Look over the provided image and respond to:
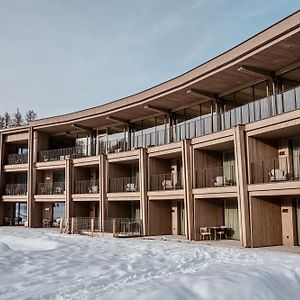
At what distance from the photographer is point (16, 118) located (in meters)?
64.9

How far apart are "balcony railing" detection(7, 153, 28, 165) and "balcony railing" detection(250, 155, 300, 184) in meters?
21.4

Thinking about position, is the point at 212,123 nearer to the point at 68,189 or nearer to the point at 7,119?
the point at 68,189

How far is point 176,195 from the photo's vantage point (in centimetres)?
2119

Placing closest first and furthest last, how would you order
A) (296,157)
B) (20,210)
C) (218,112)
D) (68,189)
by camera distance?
(296,157)
(218,112)
(68,189)
(20,210)

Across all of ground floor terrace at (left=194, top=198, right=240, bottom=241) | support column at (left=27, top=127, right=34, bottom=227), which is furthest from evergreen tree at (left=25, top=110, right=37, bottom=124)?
ground floor terrace at (left=194, top=198, right=240, bottom=241)

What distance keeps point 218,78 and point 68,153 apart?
15.5 meters

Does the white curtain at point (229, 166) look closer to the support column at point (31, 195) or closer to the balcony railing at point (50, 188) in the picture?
the balcony railing at point (50, 188)

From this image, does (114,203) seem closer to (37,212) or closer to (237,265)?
(37,212)

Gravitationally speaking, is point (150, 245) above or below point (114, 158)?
below

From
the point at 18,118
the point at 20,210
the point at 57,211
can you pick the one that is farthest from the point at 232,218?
the point at 18,118

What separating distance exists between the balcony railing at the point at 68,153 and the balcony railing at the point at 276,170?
15.0 metres

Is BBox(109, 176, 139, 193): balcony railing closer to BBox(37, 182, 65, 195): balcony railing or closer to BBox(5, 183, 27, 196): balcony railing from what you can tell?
BBox(37, 182, 65, 195): balcony railing

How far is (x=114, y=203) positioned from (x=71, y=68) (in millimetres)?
9414

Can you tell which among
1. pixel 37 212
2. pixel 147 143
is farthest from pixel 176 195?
pixel 37 212
